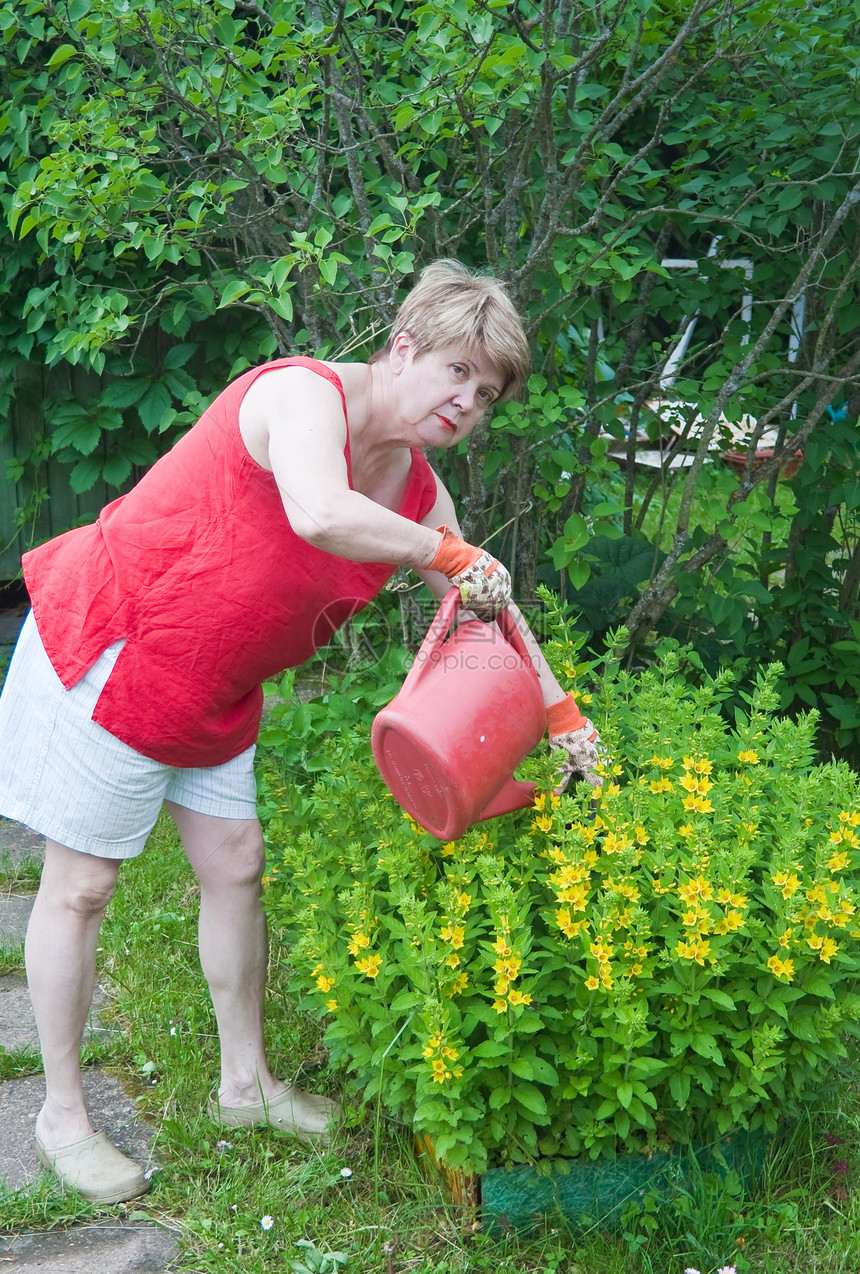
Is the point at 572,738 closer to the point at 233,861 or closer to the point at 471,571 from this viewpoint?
the point at 471,571

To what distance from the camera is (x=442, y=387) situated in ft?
5.70

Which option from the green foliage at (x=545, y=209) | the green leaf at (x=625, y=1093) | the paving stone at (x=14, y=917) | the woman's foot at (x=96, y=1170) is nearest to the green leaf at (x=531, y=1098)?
the green leaf at (x=625, y=1093)

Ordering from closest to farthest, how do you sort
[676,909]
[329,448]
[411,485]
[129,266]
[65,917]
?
1. [329,448]
2. [676,909]
3. [65,917]
4. [411,485]
5. [129,266]

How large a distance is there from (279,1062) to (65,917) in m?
0.61

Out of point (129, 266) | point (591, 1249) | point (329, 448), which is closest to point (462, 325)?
point (329, 448)

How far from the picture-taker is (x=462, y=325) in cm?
170

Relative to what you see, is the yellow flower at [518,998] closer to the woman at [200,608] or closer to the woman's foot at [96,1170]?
the woman at [200,608]

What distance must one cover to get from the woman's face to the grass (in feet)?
3.82

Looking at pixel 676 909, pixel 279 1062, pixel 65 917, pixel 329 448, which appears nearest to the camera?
pixel 329 448

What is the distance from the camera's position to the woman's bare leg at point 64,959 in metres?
1.88

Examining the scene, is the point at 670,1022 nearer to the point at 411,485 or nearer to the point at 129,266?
the point at 411,485

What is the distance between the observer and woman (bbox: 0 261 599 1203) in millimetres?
1717

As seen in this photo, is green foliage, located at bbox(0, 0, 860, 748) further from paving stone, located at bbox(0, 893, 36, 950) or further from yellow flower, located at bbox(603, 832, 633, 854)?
paving stone, located at bbox(0, 893, 36, 950)

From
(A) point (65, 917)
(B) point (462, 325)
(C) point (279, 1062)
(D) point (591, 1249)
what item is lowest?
(C) point (279, 1062)
